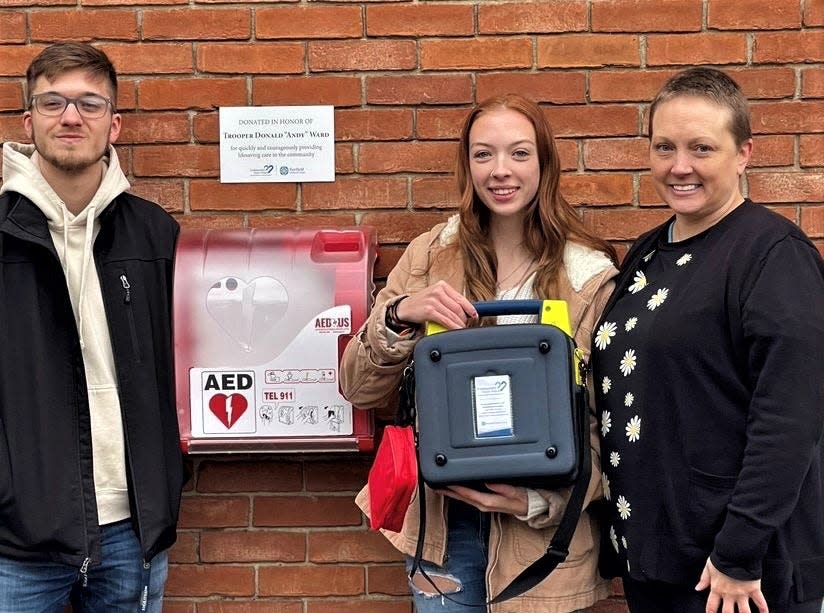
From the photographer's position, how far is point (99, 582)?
256 centimetres

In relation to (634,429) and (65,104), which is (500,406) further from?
(65,104)

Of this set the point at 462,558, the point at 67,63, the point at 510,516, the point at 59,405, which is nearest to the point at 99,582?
the point at 59,405

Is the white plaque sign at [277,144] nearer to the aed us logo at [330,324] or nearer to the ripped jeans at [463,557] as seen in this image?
the aed us logo at [330,324]

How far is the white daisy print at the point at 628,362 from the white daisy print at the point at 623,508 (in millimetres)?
280

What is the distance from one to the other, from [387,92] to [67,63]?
89 cm

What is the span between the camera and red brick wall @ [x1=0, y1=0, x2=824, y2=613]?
9.43 ft

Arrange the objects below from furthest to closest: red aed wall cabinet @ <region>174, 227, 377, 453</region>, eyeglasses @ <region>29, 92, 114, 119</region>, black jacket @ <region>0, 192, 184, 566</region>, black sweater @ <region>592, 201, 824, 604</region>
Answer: red aed wall cabinet @ <region>174, 227, 377, 453</region> → eyeglasses @ <region>29, 92, 114, 119</region> → black jacket @ <region>0, 192, 184, 566</region> → black sweater @ <region>592, 201, 824, 604</region>

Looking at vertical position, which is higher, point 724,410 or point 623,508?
point 724,410

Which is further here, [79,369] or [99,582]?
[99,582]

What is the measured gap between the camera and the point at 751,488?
76.4 inches

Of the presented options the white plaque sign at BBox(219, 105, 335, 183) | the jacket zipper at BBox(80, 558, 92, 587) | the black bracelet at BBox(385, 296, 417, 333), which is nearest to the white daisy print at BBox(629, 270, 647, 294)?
the black bracelet at BBox(385, 296, 417, 333)

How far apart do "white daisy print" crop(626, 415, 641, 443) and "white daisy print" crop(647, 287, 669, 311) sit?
242 millimetres

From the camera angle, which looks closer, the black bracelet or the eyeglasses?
the black bracelet

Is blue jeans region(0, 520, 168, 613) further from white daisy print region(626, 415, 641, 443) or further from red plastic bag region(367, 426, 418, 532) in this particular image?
white daisy print region(626, 415, 641, 443)
